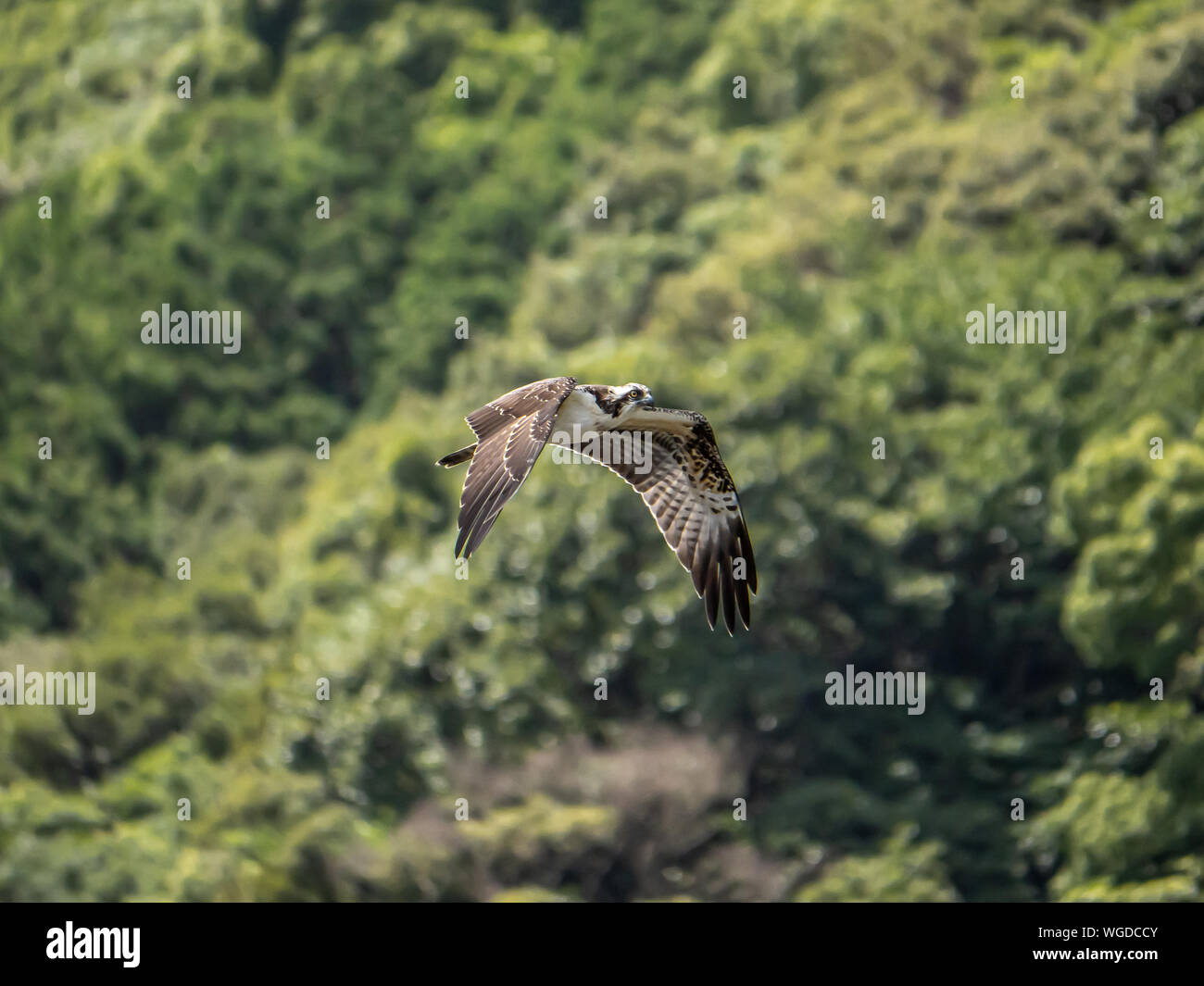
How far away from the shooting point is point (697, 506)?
17688 millimetres

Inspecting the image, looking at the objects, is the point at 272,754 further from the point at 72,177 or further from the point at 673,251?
the point at 72,177

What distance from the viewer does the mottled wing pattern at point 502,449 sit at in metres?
13.1

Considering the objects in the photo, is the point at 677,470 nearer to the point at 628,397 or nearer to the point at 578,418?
the point at 628,397

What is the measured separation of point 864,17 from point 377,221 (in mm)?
15381

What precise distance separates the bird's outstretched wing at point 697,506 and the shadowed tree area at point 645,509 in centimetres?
1547

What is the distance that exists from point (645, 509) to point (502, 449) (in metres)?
21.0

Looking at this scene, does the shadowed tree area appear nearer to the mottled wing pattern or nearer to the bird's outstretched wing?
the bird's outstretched wing

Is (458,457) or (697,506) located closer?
(458,457)

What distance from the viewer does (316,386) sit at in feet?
201

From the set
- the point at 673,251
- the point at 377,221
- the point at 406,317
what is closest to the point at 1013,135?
the point at 673,251

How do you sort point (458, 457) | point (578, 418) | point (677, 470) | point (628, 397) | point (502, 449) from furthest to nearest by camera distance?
1. point (677, 470)
2. point (628, 397)
3. point (578, 418)
4. point (458, 457)
5. point (502, 449)

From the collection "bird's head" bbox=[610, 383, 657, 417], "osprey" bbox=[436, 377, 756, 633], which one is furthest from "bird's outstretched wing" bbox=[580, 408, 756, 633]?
"bird's head" bbox=[610, 383, 657, 417]

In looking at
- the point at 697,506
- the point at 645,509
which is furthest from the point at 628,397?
the point at 645,509

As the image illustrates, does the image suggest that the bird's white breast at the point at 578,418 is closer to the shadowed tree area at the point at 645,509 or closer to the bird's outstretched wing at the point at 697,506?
the bird's outstretched wing at the point at 697,506
